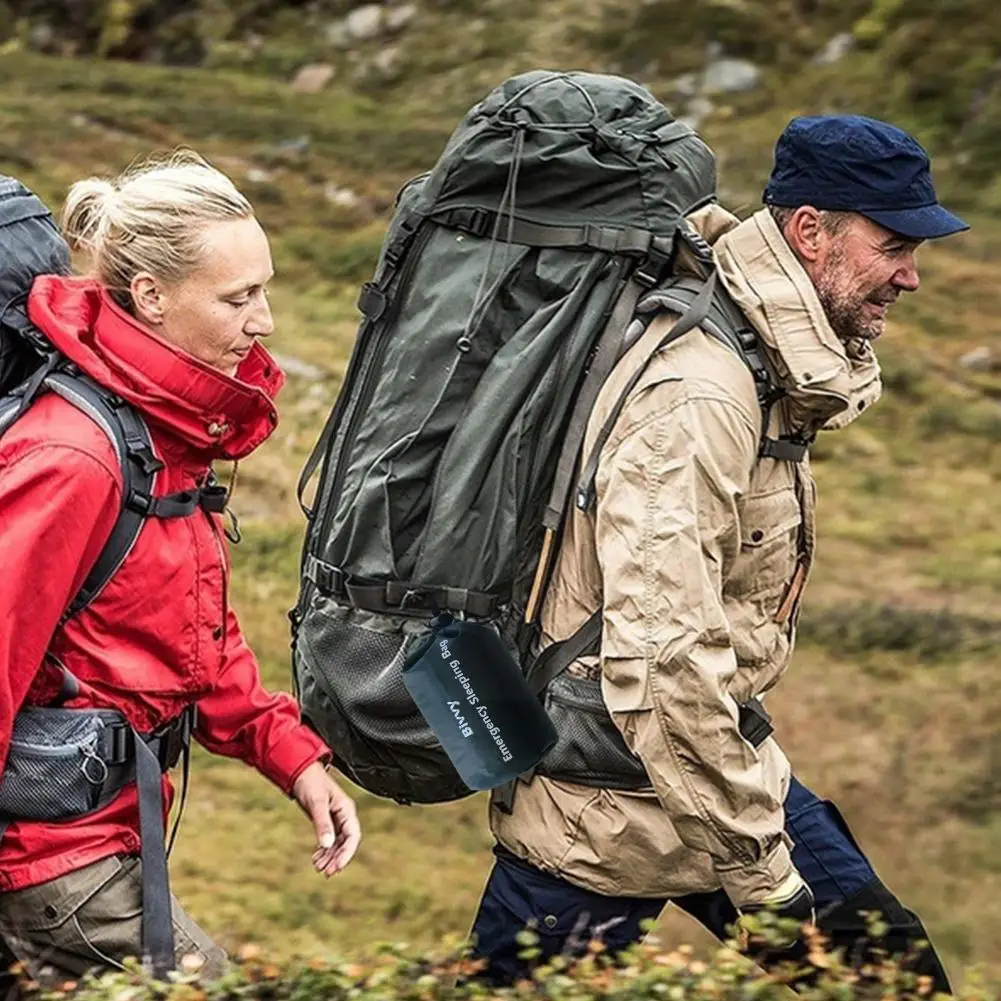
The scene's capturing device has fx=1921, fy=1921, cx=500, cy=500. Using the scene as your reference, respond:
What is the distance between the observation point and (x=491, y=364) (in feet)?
16.9

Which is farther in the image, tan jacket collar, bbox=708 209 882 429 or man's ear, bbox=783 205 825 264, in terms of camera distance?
man's ear, bbox=783 205 825 264

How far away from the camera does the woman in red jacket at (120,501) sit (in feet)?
14.3

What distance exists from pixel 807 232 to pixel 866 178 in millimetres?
215

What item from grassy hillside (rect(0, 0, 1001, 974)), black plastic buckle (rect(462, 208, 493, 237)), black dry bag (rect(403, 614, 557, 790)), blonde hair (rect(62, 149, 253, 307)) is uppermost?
blonde hair (rect(62, 149, 253, 307))

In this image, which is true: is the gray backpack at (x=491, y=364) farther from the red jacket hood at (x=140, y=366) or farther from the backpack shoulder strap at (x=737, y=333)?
the red jacket hood at (x=140, y=366)

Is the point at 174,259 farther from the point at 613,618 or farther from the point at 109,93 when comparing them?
the point at 109,93

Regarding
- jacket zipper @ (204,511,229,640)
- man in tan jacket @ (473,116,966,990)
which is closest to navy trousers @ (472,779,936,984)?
man in tan jacket @ (473,116,966,990)

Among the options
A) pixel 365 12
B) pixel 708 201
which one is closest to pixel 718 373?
pixel 708 201

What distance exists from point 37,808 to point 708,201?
242 centimetres

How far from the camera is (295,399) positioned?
1569cm

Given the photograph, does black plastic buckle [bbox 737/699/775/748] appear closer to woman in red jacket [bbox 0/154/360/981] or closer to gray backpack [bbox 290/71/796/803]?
gray backpack [bbox 290/71/796/803]

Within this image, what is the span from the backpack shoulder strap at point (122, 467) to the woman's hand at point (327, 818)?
93 centimetres

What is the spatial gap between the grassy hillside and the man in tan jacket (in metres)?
3.35

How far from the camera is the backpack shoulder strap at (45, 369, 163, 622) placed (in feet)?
14.6
